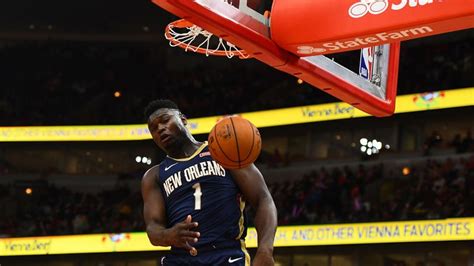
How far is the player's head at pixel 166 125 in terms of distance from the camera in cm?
452

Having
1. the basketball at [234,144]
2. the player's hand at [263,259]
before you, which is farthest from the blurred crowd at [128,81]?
the player's hand at [263,259]

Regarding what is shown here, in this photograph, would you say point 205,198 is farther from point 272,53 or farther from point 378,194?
point 378,194

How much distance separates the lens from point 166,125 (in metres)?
4.51

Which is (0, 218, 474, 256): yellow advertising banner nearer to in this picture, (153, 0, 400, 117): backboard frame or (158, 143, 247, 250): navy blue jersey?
(153, 0, 400, 117): backboard frame

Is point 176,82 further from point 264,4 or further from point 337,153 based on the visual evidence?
point 264,4

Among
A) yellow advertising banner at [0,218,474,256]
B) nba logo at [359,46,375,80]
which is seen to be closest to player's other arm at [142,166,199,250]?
nba logo at [359,46,375,80]

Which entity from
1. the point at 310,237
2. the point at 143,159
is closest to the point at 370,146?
the point at 310,237

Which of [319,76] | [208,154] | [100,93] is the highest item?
[100,93]

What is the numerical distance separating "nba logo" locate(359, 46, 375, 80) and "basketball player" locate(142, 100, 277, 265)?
5.35ft

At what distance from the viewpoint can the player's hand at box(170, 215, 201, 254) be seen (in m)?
4.15

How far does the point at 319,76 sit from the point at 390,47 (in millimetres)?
980

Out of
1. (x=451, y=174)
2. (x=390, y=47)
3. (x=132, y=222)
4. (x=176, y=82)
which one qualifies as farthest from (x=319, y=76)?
(x=176, y=82)

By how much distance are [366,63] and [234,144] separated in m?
1.99

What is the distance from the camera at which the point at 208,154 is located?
455 cm
